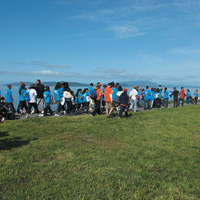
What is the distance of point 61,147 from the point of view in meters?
6.54

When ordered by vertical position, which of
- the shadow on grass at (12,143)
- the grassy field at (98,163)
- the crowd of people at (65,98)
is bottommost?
the grassy field at (98,163)

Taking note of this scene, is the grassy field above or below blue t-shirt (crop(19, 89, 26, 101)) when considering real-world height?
below

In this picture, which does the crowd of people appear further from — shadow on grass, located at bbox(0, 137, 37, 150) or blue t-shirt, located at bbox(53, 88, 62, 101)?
shadow on grass, located at bbox(0, 137, 37, 150)

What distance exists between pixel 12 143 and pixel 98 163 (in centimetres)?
351

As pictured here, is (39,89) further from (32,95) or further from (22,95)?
(22,95)

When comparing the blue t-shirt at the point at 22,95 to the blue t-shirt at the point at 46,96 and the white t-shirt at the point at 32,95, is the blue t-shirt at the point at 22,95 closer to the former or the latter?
the white t-shirt at the point at 32,95

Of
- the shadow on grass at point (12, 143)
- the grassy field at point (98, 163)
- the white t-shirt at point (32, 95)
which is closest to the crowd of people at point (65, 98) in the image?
the white t-shirt at point (32, 95)

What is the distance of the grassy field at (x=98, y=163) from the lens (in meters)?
3.96

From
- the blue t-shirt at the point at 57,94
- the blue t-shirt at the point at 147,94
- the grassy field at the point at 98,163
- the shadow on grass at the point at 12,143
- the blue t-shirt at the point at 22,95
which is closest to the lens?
the grassy field at the point at 98,163

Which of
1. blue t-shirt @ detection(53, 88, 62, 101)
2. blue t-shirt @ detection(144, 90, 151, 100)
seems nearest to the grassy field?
blue t-shirt @ detection(53, 88, 62, 101)

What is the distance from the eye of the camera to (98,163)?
5211mm

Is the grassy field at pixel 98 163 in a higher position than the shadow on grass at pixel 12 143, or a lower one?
lower

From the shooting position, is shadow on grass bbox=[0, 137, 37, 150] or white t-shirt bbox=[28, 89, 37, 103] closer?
shadow on grass bbox=[0, 137, 37, 150]

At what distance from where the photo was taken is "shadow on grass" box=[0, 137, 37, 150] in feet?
21.4
